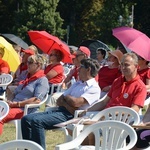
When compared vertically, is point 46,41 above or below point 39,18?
above

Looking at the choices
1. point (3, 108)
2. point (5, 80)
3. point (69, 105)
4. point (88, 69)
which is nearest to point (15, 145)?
point (3, 108)

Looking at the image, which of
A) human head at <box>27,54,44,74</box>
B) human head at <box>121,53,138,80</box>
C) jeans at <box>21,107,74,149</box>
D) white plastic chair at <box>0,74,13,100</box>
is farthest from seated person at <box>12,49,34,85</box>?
human head at <box>121,53,138,80</box>

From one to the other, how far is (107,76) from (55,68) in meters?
1.22

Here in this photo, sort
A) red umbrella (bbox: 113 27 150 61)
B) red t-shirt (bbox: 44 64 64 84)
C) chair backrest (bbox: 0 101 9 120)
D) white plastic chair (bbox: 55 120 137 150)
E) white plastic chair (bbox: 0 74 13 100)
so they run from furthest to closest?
white plastic chair (bbox: 0 74 13 100), red t-shirt (bbox: 44 64 64 84), red umbrella (bbox: 113 27 150 61), chair backrest (bbox: 0 101 9 120), white plastic chair (bbox: 55 120 137 150)

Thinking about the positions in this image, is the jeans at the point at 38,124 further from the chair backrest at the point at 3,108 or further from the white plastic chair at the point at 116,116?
the white plastic chair at the point at 116,116

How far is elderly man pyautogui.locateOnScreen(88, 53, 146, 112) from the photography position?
20.2 ft

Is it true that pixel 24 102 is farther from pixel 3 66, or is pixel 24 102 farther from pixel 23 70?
pixel 3 66

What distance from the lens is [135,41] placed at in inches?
312

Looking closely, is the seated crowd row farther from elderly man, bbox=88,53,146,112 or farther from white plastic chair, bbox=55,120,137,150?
white plastic chair, bbox=55,120,137,150

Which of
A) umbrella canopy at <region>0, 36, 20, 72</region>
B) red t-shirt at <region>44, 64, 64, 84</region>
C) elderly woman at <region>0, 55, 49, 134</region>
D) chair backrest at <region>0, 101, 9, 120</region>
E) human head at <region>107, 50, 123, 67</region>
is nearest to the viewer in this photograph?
chair backrest at <region>0, 101, 9, 120</region>

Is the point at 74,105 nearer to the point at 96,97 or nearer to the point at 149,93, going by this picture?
the point at 96,97

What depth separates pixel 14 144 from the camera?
3.71 meters

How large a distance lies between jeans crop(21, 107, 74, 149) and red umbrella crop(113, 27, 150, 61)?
169 centimetres

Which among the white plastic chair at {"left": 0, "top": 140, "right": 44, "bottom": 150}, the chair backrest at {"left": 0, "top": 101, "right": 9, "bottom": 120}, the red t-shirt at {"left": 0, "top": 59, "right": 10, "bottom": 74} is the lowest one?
the red t-shirt at {"left": 0, "top": 59, "right": 10, "bottom": 74}
